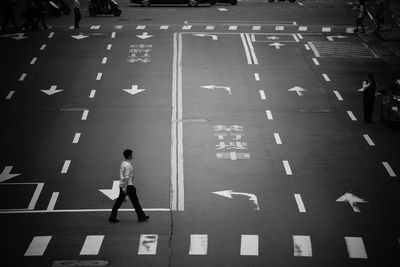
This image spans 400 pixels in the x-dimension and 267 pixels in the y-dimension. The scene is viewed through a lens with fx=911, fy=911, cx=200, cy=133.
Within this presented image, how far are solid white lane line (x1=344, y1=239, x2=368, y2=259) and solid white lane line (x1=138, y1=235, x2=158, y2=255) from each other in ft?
14.2

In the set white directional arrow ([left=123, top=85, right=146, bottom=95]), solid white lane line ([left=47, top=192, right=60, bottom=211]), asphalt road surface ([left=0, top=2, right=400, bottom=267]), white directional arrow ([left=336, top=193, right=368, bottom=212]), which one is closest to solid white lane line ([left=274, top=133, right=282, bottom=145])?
asphalt road surface ([left=0, top=2, right=400, bottom=267])

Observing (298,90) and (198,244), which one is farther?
(298,90)

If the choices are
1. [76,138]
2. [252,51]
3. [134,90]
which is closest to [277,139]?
[76,138]

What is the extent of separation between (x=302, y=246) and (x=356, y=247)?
3.97 ft

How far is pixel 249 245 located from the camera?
67.5 ft

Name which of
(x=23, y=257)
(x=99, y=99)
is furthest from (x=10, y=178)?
(x=99, y=99)

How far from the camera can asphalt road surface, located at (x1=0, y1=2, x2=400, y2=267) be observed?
2083cm

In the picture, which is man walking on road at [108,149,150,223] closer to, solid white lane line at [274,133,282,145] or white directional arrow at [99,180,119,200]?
white directional arrow at [99,180,119,200]

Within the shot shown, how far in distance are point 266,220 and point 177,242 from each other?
9.01 ft

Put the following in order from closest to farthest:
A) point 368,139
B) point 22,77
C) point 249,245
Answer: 1. point 249,245
2. point 368,139
3. point 22,77

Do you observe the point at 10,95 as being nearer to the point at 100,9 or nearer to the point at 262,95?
the point at 262,95

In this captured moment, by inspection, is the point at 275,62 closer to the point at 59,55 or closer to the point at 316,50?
the point at 316,50

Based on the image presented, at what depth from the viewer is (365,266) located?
756 inches

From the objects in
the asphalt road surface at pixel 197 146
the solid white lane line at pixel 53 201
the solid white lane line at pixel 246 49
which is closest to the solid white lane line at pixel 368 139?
the asphalt road surface at pixel 197 146
